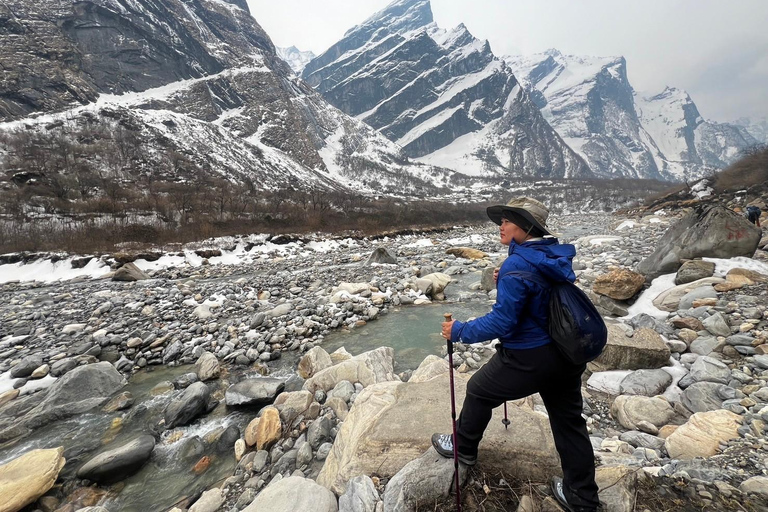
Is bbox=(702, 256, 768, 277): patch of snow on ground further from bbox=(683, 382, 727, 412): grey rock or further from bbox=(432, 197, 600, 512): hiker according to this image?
bbox=(432, 197, 600, 512): hiker

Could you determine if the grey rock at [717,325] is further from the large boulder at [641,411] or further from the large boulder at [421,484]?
the large boulder at [421,484]

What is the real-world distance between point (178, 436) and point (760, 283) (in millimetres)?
12291

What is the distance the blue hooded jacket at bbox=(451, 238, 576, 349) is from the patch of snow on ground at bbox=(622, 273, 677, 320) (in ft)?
23.7

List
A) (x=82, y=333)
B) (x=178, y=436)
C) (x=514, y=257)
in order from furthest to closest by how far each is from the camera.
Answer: (x=82, y=333), (x=178, y=436), (x=514, y=257)

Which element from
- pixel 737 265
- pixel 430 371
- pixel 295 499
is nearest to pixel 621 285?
pixel 737 265

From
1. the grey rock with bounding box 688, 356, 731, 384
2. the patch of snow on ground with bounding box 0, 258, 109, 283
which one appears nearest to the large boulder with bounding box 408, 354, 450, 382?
the grey rock with bounding box 688, 356, 731, 384

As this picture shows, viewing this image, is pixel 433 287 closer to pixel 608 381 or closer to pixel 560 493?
pixel 608 381

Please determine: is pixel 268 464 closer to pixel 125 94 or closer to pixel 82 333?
pixel 82 333

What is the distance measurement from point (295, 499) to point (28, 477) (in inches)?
144

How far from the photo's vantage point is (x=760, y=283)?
21.8ft

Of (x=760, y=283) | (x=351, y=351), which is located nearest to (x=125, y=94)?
(x=351, y=351)

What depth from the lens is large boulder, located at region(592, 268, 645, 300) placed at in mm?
7836

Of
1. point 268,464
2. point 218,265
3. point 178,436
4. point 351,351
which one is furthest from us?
point 218,265

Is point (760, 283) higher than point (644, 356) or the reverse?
higher
